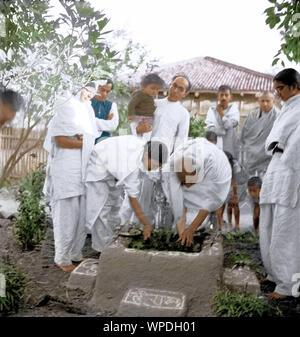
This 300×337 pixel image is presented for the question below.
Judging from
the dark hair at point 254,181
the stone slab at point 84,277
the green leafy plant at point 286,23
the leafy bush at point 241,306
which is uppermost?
the green leafy plant at point 286,23

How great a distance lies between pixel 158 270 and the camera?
7.97 ft

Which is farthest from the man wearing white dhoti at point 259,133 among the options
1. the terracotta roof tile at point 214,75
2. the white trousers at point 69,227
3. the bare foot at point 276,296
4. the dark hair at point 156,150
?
the white trousers at point 69,227

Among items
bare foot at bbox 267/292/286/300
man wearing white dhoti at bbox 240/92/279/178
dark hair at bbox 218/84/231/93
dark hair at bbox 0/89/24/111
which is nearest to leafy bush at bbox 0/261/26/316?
dark hair at bbox 0/89/24/111

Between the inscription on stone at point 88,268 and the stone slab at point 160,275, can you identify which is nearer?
the stone slab at point 160,275

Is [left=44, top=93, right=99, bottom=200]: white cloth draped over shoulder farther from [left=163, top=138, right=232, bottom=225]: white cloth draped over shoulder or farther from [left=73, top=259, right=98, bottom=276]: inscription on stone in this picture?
[left=163, top=138, right=232, bottom=225]: white cloth draped over shoulder

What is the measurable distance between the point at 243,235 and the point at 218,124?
79cm

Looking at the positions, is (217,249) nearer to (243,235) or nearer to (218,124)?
(243,235)

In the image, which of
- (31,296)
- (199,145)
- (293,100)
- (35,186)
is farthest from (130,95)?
(31,296)

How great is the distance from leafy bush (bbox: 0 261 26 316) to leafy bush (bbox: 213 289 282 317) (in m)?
1.27

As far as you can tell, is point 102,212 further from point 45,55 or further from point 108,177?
point 45,55

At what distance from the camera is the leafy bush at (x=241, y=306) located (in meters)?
2.36

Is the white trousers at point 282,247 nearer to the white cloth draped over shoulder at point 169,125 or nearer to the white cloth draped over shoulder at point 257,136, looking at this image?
the white cloth draped over shoulder at point 257,136

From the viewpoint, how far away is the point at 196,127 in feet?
8.59

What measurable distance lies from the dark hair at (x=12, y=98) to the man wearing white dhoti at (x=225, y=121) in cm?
130
